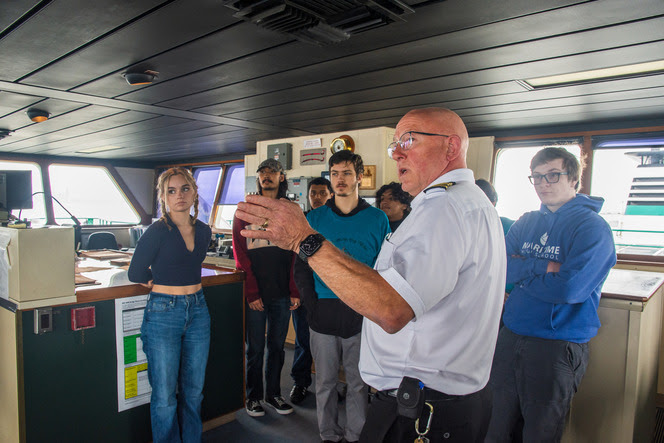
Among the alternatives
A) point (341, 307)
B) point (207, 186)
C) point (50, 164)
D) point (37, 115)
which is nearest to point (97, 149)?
point (50, 164)

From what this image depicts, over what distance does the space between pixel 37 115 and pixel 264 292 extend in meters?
2.71

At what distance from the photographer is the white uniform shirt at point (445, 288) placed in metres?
0.95

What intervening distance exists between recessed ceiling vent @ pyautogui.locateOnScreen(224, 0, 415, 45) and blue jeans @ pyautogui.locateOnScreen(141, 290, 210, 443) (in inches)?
54.1

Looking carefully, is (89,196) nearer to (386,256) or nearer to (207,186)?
(207,186)

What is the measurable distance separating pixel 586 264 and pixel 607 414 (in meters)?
0.90

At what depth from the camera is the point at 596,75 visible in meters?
2.53

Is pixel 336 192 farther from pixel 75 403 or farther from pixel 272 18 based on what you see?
pixel 75 403

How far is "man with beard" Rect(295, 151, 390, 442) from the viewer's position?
2271 mm

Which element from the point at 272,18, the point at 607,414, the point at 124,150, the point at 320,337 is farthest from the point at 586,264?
the point at 124,150

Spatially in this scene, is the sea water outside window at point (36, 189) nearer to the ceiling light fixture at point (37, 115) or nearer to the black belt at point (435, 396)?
the ceiling light fixture at point (37, 115)

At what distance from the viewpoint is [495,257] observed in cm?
109

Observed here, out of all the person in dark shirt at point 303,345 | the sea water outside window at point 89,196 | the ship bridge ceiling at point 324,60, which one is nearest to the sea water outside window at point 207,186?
the sea water outside window at point 89,196

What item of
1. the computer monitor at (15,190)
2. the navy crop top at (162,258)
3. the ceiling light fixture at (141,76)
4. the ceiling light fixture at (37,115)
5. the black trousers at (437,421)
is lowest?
the black trousers at (437,421)

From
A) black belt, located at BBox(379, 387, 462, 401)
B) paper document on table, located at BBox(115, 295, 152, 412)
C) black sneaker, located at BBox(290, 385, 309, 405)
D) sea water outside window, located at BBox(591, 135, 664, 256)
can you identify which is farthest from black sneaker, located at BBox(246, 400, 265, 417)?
sea water outside window, located at BBox(591, 135, 664, 256)
